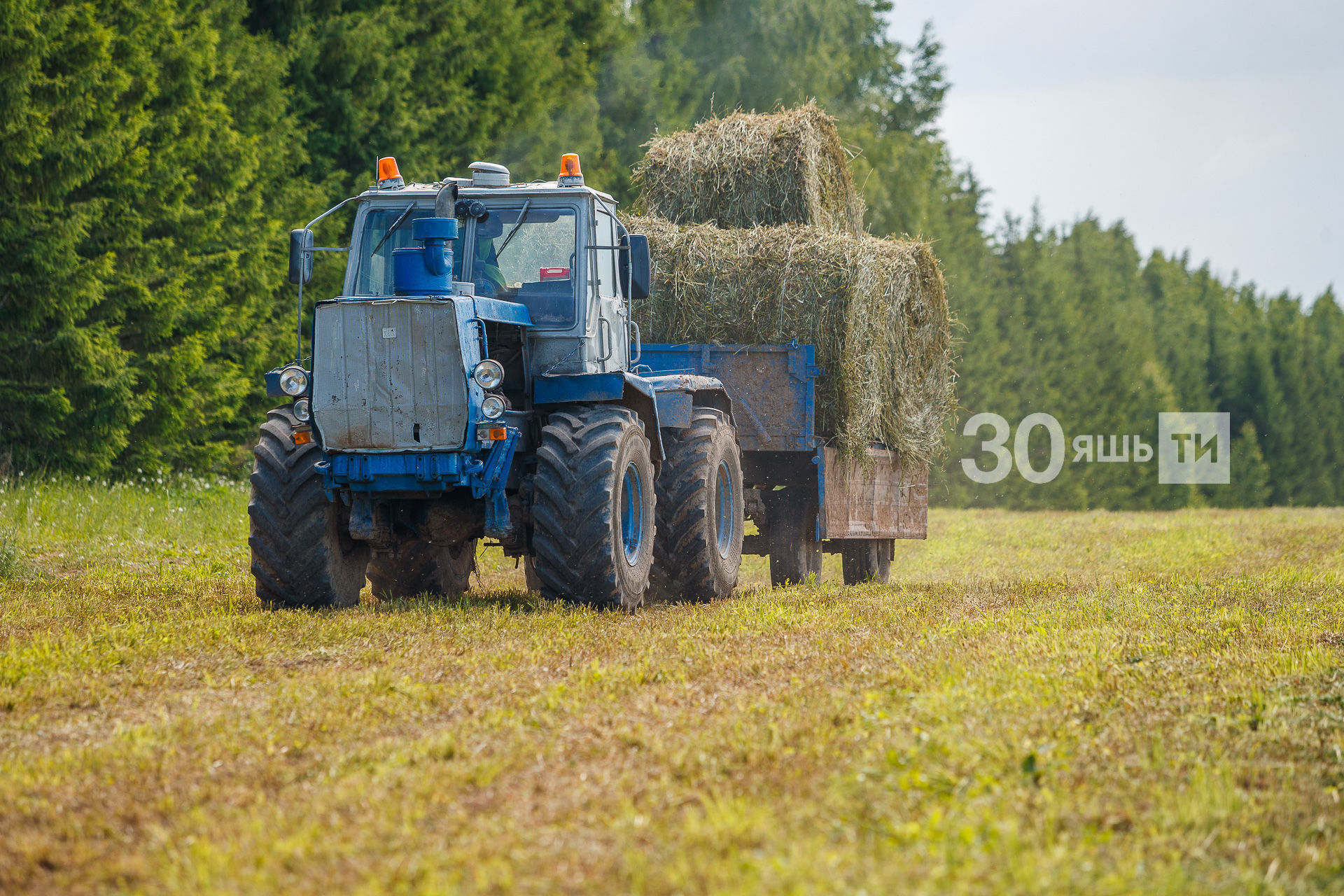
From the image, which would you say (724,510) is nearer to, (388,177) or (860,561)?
(860,561)

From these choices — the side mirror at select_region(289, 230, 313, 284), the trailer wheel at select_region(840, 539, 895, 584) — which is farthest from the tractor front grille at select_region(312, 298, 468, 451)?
the trailer wheel at select_region(840, 539, 895, 584)

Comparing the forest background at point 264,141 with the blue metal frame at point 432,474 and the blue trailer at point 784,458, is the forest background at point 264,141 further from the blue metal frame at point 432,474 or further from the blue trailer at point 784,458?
the blue metal frame at point 432,474

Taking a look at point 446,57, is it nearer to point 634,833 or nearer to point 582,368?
point 582,368

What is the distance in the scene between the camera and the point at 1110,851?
3814 millimetres

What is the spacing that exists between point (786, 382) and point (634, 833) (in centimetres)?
770

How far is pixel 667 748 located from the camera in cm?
487

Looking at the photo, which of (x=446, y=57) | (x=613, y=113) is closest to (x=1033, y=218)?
(x=613, y=113)

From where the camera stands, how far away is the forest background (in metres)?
15.2

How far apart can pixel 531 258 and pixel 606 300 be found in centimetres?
57

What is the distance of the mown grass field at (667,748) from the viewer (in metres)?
3.74

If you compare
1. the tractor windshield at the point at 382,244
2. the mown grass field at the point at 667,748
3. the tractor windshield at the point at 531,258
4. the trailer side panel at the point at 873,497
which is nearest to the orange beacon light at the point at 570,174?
the tractor windshield at the point at 531,258

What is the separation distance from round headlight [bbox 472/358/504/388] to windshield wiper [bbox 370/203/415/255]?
1643mm

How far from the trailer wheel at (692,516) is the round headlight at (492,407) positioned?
1.79 metres

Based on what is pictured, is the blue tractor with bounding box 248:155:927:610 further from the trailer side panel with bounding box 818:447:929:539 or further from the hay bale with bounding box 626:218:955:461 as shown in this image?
the trailer side panel with bounding box 818:447:929:539
